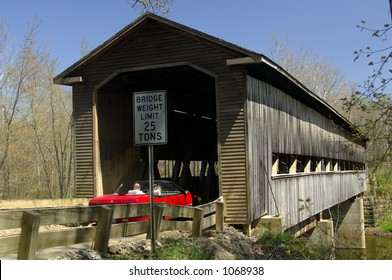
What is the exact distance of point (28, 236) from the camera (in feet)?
16.6

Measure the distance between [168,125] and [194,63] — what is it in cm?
560

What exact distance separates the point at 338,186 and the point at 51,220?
67.9 ft

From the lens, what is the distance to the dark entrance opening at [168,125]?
556 inches

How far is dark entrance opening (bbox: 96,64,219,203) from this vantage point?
46.3 ft

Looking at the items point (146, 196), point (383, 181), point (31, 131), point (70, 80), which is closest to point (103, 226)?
point (146, 196)

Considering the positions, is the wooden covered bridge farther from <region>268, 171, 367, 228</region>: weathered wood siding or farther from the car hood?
the car hood

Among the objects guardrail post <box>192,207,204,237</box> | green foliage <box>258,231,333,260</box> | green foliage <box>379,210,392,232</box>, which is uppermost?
guardrail post <box>192,207,204,237</box>

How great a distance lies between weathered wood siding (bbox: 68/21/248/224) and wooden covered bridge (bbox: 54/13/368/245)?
0.03 m

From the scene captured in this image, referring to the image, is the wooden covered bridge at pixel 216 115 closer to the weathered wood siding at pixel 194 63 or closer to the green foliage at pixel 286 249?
the weathered wood siding at pixel 194 63

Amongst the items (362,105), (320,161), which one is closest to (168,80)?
(320,161)

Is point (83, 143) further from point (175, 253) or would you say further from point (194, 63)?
point (175, 253)

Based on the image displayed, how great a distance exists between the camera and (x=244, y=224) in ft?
38.4

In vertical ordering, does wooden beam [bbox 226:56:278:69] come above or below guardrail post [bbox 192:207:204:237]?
above

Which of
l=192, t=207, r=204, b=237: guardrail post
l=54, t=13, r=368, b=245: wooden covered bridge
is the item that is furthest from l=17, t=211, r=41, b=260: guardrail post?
l=54, t=13, r=368, b=245: wooden covered bridge
